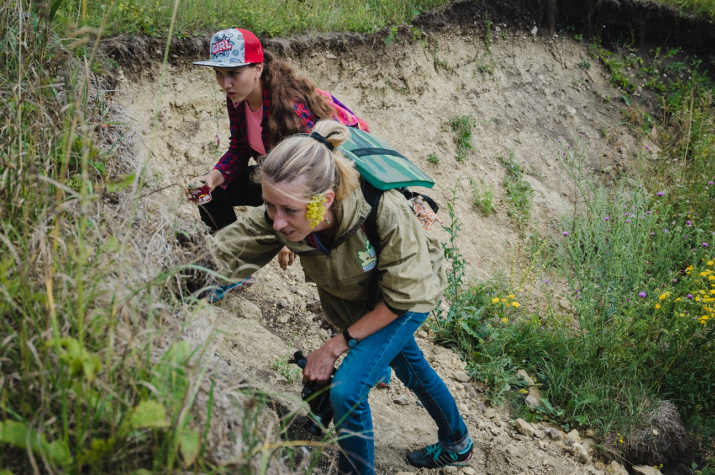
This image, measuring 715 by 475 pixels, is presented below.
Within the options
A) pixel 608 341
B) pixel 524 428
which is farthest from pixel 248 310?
pixel 608 341

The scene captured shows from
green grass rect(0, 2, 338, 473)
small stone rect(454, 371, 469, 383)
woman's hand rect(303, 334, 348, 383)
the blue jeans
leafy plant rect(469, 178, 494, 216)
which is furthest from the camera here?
leafy plant rect(469, 178, 494, 216)

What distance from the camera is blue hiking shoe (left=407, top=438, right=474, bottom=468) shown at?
327cm

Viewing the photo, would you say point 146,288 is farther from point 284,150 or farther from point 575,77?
point 575,77

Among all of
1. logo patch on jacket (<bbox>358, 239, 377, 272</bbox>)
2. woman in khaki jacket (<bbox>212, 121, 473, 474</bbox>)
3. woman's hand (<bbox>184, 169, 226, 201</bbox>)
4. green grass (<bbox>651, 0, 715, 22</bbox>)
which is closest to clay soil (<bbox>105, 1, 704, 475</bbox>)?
woman's hand (<bbox>184, 169, 226, 201</bbox>)

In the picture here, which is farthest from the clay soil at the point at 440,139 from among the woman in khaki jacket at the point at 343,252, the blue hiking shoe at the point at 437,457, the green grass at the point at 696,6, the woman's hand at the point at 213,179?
the green grass at the point at 696,6

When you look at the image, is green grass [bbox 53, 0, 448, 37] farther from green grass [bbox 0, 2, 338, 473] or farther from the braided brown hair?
green grass [bbox 0, 2, 338, 473]

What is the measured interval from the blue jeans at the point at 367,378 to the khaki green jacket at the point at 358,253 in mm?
166

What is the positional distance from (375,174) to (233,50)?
65.6 inches

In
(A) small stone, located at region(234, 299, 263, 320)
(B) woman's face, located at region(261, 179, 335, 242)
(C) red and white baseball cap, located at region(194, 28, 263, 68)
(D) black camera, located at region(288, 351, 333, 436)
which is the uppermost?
(C) red and white baseball cap, located at region(194, 28, 263, 68)

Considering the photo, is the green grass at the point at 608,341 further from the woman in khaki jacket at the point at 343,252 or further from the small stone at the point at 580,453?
the woman in khaki jacket at the point at 343,252

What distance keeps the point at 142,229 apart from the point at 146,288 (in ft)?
1.41

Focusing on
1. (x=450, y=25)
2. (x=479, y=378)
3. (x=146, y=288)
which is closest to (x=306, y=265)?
(x=146, y=288)

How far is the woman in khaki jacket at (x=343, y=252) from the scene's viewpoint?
7.62ft

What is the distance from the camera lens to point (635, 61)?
919 centimetres
